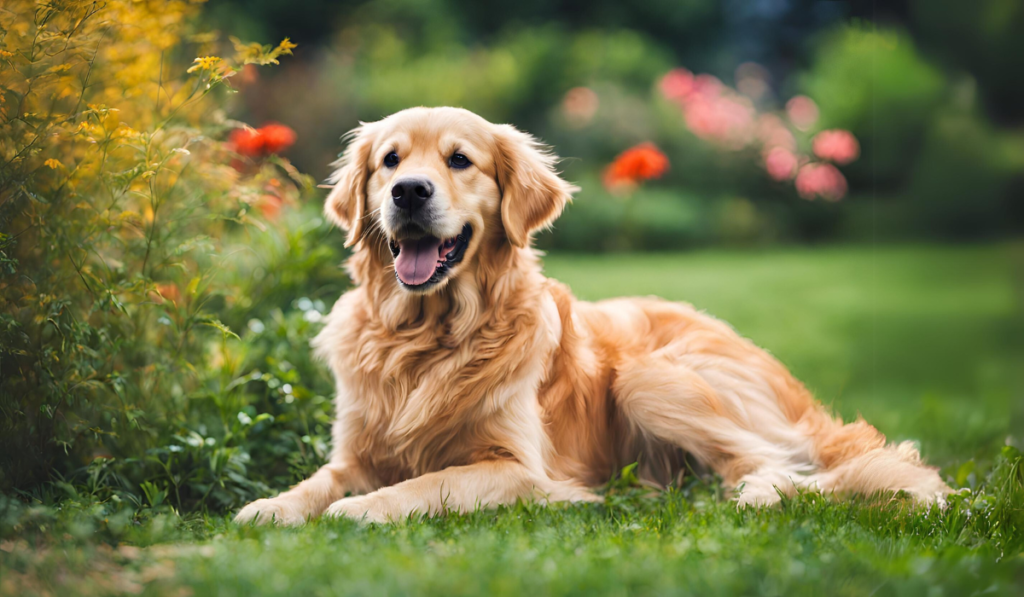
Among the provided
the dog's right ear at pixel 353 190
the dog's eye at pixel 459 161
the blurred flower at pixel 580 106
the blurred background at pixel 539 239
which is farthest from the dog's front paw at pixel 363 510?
the blurred flower at pixel 580 106

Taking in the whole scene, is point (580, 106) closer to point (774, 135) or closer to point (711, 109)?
point (711, 109)

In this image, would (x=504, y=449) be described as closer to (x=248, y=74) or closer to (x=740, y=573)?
(x=740, y=573)

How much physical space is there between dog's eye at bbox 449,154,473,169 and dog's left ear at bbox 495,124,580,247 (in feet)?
0.49

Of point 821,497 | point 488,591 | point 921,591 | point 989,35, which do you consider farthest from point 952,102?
point 488,591

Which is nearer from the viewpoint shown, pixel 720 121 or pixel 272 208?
pixel 272 208

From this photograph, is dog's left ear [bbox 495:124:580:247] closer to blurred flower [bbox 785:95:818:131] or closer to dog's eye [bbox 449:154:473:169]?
dog's eye [bbox 449:154:473:169]

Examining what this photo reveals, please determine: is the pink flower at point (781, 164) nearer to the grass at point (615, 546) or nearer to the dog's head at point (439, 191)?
the grass at point (615, 546)

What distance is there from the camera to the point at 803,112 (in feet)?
36.5

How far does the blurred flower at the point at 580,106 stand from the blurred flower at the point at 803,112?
9.69 ft

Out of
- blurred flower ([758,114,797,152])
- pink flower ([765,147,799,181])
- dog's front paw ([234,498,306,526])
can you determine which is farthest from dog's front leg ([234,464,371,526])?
blurred flower ([758,114,797,152])

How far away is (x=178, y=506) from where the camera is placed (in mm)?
2711

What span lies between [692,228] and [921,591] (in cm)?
806

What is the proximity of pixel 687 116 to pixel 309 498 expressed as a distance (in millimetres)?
9008

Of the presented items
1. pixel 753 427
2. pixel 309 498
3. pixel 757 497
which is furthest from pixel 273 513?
pixel 753 427
